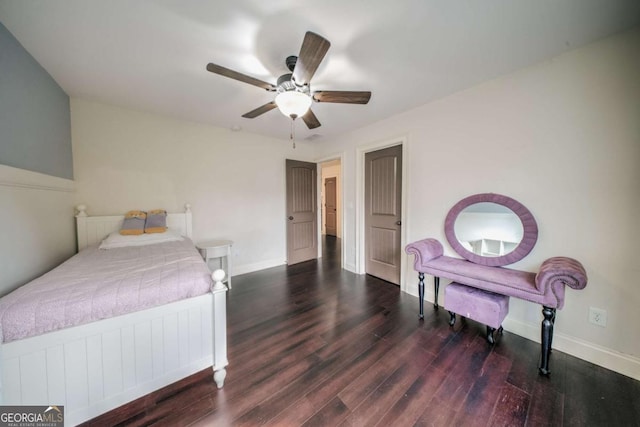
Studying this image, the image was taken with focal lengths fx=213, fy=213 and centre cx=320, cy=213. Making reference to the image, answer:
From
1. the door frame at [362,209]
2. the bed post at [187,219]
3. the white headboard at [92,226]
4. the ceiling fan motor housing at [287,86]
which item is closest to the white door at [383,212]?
the door frame at [362,209]

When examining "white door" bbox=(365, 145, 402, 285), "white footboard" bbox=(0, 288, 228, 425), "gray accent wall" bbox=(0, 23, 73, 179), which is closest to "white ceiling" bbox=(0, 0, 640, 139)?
"gray accent wall" bbox=(0, 23, 73, 179)

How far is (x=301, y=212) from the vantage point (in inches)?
167

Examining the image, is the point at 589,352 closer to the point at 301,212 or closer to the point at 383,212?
the point at 383,212

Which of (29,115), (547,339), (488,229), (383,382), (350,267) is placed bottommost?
(383,382)

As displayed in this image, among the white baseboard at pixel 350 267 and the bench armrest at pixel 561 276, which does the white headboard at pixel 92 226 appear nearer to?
the white baseboard at pixel 350 267

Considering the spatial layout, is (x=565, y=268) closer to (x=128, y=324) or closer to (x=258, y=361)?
(x=258, y=361)

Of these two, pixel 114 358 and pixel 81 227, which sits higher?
pixel 81 227

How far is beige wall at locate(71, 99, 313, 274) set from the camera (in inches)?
101

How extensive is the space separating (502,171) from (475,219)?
1.69 ft

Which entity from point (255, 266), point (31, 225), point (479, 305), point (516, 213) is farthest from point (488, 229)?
point (31, 225)

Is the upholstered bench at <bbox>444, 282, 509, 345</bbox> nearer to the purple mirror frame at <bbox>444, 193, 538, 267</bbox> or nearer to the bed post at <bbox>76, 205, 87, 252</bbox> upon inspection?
the purple mirror frame at <bbox>444, 193, 538, 267</bbox>

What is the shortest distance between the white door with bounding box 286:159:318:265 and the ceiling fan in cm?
215

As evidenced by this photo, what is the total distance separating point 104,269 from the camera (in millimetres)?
1547

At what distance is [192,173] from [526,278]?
158 inches
